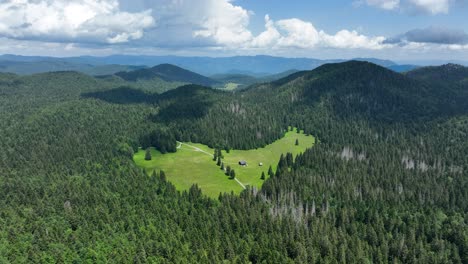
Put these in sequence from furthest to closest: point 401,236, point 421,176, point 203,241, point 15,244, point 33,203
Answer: point 421,176 → point 33,203 → point 401,236 → point 203,241 → point 15,244

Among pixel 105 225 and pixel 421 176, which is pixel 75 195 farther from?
pixel 421 176

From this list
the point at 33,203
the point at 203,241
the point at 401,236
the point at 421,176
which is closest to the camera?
the point at 203,241

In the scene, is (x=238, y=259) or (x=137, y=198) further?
(x=137, y=198)

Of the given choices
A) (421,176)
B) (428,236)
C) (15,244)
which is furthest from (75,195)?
(421,176)

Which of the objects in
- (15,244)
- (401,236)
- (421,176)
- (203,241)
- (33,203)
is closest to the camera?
(15,244)

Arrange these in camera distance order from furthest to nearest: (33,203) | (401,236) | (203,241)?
(33,203) < (401,236) < (203,241)

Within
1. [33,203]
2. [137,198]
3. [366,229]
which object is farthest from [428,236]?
[33,203]

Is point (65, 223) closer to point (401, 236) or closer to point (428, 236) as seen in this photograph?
point (401, 236)

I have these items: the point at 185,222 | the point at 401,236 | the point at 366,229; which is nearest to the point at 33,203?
the point at 185,222

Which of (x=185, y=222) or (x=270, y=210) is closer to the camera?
(x=185, y=222)
